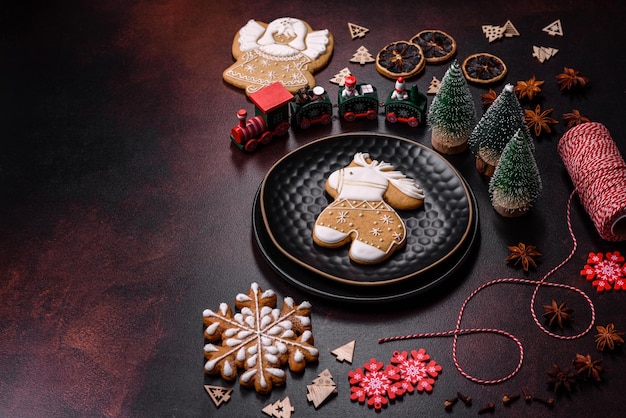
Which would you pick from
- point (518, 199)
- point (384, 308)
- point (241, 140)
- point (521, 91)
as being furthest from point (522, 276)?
→ point (241, 140)

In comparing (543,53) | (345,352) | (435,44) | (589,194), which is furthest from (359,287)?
(543,53)

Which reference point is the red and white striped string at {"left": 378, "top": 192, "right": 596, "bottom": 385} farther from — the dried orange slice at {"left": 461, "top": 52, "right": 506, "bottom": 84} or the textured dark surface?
the dried orange slice at {"left": 461, "top": 52, "right": 506, "bottom": 84}

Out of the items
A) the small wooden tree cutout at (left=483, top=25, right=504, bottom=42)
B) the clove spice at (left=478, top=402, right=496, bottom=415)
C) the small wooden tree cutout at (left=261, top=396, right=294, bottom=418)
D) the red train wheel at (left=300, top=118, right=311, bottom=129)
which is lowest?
the small wooden tree cutout at (left=261, top=396, right=294, bottom=418)

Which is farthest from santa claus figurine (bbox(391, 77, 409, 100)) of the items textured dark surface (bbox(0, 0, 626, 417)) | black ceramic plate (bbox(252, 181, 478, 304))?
black ceramic plate (bbox(252, 181, 478, 304))

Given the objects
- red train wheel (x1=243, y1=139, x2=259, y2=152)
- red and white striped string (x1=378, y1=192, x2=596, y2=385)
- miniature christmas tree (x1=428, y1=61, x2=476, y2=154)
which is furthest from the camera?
red train wheel (x1=243, y1=139, x2=259, y2=152)

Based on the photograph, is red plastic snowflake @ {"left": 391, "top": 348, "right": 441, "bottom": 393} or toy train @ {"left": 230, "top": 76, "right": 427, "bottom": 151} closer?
red plastic snowflake @ {"left": 391, "top": 348, "right": 441, "bottom": 393}

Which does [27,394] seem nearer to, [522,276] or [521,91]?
[522,276]

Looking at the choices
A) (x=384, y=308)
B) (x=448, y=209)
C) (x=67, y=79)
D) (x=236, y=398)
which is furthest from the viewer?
(x=67, y=79)

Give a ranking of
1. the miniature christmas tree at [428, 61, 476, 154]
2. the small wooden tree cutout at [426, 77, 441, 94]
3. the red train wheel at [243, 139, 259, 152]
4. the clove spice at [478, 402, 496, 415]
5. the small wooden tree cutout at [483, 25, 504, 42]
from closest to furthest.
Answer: the clove spice at [478, 402, 496, 415]
the miniature christmas tree at [428, 61, 476, 154]
the red train wheel at [243, 139, 259, 152]
the small wooden tree cutout at [426, 77, 441, 94]
the small wooden tree cutout at [483, 25, 504, 42]
